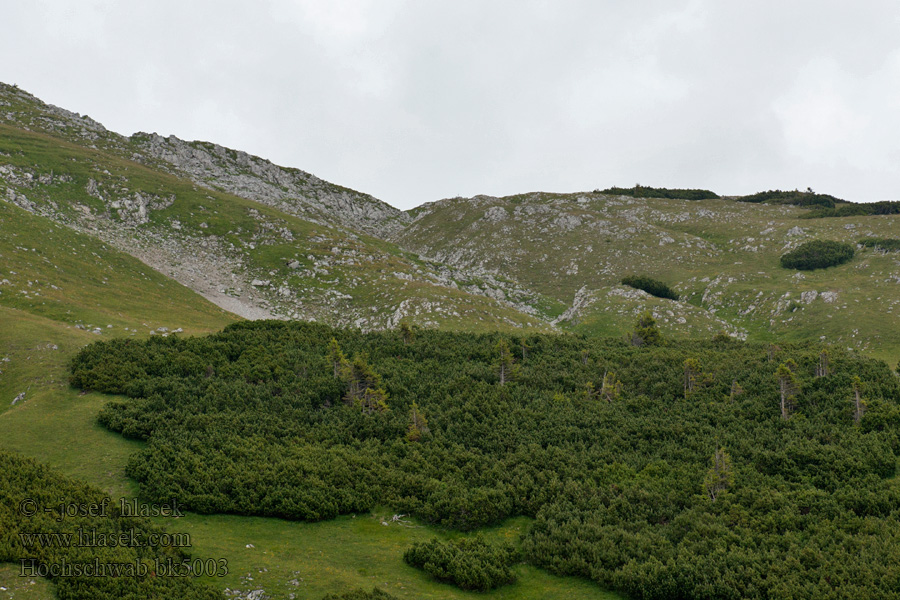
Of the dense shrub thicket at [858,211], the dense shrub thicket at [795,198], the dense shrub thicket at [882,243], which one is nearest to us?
the dense shrub thicket at [882,243]

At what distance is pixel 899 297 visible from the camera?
72312 millimetres

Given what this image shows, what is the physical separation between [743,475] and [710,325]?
55.0 meters

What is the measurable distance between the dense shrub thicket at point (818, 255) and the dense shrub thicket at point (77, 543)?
10523 cm

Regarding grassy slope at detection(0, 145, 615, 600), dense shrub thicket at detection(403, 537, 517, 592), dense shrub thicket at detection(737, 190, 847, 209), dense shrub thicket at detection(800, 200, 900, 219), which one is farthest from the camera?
dense shrub thicket at detection(737, 190, 847, 209)

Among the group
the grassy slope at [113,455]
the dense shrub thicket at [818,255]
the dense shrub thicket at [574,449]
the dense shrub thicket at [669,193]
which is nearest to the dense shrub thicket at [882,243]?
the dense shrub thicket at [818,255]

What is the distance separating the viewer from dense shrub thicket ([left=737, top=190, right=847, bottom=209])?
461 ft

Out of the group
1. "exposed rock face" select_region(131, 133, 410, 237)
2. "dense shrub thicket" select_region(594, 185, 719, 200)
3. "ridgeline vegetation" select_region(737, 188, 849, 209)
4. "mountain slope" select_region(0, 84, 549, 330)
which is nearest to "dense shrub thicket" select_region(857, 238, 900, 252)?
"ridgeline vegetation" select_region(737, 188, 849, 209)

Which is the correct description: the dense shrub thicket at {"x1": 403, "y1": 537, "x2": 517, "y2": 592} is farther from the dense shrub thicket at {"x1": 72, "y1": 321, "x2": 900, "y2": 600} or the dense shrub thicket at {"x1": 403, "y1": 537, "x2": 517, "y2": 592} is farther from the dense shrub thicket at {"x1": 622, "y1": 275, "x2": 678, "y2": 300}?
the dense shrub thicket at {"x1": 622, "y1": 275, "x2": 678, "y2": 300}

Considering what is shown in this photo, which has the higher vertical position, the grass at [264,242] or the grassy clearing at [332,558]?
the grass at [264,242]

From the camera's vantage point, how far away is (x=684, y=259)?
105438mm

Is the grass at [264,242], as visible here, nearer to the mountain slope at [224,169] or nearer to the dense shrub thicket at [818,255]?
the mountain slope at [224,169]

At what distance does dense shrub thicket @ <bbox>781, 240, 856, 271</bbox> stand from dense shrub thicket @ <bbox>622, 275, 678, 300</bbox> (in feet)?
74.7

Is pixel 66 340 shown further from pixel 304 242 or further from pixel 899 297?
pixel 899 297

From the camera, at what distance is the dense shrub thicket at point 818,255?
89.5m
